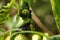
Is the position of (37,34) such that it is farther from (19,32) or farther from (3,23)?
(3,23)

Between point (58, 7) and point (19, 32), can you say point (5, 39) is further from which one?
point (58, 7)

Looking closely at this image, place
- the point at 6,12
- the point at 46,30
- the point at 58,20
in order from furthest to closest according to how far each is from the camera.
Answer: the point at 6,12 < the point at 46,30 < the point at 58,20

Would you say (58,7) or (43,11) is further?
(43,11)

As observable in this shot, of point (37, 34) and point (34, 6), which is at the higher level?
point (34, 6)

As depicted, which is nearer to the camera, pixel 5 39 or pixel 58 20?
pixel 58 20

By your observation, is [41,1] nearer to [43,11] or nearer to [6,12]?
[43,11]

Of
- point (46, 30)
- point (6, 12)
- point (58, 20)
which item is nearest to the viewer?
point (58, 20)

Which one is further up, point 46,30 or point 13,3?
point 13,3

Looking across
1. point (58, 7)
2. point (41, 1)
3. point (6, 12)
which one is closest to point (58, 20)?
point (58, 7)


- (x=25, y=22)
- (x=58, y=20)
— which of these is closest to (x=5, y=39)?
(x=25, y=22)
